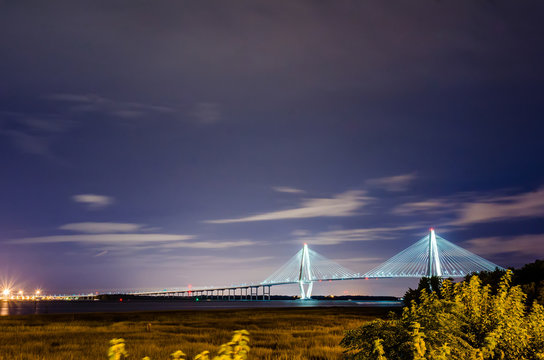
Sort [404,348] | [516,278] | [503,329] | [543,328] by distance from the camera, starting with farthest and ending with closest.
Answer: [516,278] → [543,328] → [503,329] → [404,348]

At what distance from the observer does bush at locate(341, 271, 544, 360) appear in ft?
28.3

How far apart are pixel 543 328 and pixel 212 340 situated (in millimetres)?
20836

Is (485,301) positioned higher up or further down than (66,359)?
higher up

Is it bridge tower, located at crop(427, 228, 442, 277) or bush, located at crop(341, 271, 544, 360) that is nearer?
bush, located at crop(341, 271, 544, 360)

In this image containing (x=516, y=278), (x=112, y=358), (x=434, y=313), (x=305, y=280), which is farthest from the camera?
(x=305, y=280)

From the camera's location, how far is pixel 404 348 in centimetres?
860

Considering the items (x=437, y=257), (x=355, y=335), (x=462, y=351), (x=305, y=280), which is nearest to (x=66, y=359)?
(x=355, y=335)

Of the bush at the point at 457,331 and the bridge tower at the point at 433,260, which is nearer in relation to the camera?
the bush at the point at 457,331

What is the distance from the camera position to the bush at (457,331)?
339 inches

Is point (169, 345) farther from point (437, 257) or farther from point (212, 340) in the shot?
point (437, 257)

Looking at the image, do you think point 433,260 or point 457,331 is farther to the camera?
point 433,260

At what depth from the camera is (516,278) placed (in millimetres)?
42500

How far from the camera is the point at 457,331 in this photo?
9.92m

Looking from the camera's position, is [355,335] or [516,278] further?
[516,278]
